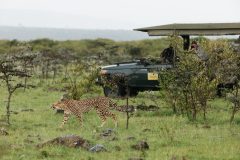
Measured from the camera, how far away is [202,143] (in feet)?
42.5

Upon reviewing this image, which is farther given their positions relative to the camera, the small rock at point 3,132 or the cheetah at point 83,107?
the cheetah at point 83,107

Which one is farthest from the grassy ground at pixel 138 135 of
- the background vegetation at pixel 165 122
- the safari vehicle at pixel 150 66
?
the safari vehicle at pixel 150 66

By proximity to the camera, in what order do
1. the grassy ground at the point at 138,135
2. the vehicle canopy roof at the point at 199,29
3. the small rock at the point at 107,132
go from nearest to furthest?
the grassy ground at the point at 138,135 < the small rock at the point at 107,132 < the vehicle canopy roof at the point at 199,29

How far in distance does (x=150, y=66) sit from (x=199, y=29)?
2.65 metres

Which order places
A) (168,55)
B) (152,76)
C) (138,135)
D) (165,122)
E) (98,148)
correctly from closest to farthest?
(98,148)
(138,135)
(165,122)
(152,76)
(168,55)

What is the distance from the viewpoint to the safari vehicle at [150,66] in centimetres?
2156

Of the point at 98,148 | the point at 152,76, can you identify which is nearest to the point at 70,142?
the point at 98,148

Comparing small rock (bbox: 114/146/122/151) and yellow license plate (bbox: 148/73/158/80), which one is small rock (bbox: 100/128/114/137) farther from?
yellow license plate (bbox: 148/73/158/80)

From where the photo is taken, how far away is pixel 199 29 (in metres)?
22.7

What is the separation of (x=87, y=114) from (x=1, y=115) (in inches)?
103

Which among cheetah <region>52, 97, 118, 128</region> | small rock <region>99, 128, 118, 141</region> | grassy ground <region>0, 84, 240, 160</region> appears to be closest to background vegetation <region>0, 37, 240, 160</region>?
grassy ground <region>0, 84, 240, 160</region>

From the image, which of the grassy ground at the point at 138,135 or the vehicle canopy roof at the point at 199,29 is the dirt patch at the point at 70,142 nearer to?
the grassy ground at the point at 138,135

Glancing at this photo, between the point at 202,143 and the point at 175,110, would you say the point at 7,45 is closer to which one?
the point at 175,110

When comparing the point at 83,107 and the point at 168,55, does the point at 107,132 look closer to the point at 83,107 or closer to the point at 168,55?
the point at 83,107
